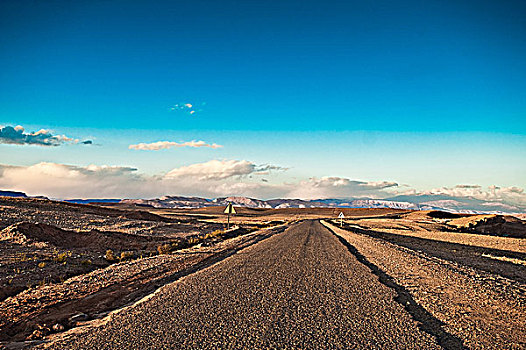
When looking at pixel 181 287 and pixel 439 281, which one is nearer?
pixel 181 287

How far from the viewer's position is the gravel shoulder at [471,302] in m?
5.73

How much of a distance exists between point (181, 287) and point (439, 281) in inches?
301

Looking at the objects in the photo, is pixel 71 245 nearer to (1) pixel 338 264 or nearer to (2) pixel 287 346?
(1) pixel 338 264

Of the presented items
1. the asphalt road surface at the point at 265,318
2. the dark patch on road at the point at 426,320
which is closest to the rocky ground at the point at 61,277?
the asphalt road surface at the point at 265,318

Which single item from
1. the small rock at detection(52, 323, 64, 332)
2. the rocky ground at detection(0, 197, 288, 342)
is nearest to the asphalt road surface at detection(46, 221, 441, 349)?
the small rock at detection(52, 323, 64, 332)

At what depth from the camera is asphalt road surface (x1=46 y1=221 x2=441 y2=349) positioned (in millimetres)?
5141

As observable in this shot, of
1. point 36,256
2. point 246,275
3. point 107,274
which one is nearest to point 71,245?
point 36,256

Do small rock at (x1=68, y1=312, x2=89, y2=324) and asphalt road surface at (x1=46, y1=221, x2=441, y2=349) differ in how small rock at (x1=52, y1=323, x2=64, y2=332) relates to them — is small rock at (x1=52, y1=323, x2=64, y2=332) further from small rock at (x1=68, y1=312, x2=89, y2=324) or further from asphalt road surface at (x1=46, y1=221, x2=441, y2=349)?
asphalt road surface at (x1=46, y1=221, x2=441, y2=349)

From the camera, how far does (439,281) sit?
34.2ft

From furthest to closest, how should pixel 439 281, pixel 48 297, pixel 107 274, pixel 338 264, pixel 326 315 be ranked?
1. pixel 338 264
2. pixel 107 274
3. pixel 439 281
4. pixel 48 297
5. pixel 326 315

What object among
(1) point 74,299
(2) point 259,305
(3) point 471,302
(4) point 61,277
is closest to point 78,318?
(1) point 74,299

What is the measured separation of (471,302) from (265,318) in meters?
5.09

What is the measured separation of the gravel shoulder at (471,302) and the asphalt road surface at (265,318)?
74 centimetres

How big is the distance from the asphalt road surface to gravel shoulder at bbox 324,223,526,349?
742mm
